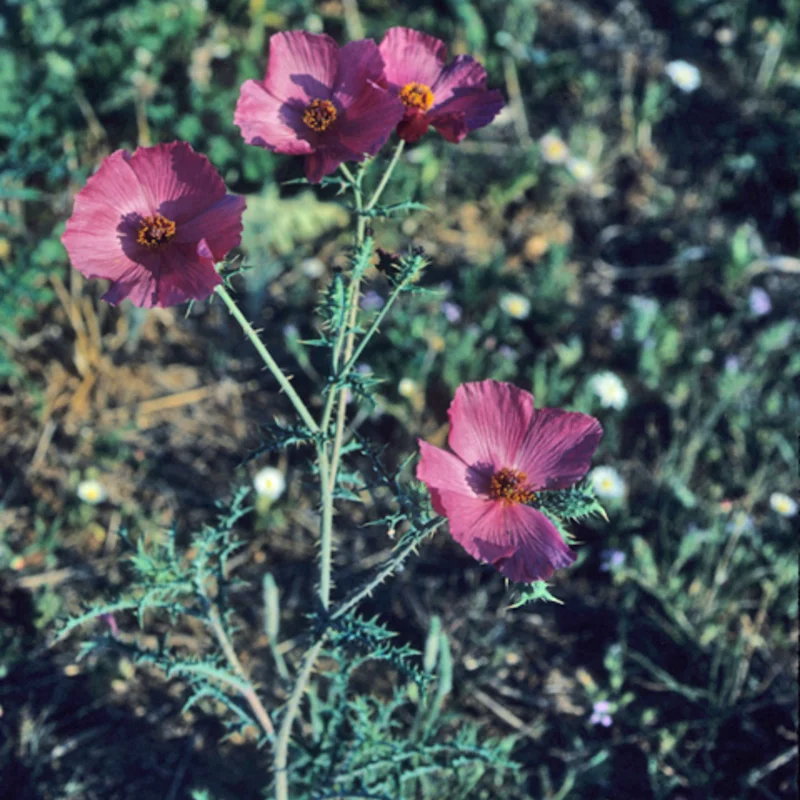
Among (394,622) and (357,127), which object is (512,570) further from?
(394,622)

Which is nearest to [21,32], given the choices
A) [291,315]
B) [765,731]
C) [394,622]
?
[291,315]

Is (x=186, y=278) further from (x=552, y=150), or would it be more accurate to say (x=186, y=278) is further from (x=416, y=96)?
(x=552, y=150)

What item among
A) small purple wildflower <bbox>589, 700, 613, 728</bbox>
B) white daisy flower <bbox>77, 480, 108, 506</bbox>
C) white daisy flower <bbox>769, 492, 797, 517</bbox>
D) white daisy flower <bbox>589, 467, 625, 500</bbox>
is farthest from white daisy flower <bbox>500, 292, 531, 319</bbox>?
white daisy flower <bbox>77, 480, 108, 506</bbox>

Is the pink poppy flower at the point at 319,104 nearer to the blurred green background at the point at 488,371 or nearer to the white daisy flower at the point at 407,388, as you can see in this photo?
the blurred green background at the point at 488,371

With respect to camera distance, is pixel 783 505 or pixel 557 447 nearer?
pixel 557 447

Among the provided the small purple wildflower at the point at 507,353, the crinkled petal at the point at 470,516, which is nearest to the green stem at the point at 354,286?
the crinkled petal at the point at 470,516

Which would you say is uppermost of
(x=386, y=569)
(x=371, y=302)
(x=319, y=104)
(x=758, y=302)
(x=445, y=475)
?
(x=319, y=104)

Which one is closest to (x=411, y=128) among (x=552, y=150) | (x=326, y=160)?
(x=326, y=160)
